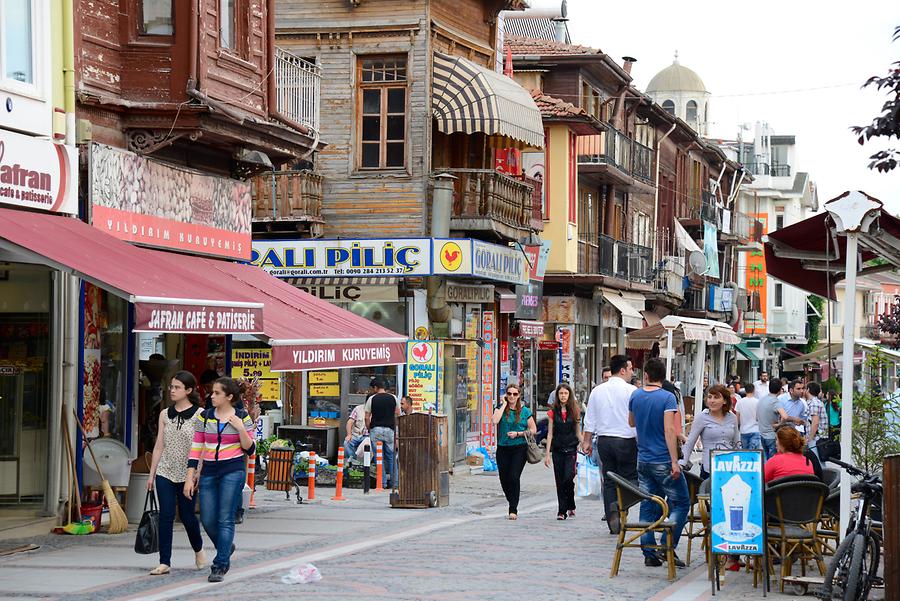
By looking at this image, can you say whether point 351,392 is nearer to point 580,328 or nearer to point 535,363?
point 535,363

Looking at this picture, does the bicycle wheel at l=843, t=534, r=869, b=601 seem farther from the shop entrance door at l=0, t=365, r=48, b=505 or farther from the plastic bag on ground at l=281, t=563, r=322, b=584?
the shop entrance door at l=0, t=365, r=48, b=505

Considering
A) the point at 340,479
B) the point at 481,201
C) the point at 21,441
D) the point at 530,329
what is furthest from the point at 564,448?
the point at 530,329

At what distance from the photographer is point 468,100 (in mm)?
25828

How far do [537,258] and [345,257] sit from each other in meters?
7.21

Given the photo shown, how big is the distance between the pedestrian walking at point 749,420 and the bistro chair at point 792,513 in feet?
31.3

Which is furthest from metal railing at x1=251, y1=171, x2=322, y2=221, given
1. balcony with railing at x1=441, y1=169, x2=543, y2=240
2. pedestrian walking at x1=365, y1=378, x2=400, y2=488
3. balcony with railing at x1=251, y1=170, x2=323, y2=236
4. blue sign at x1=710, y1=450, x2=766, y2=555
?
blue sign at x1=710, y1=450, x2=766, y2=555

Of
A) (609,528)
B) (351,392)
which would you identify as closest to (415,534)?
(609,528)

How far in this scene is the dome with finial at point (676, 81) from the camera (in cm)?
7462

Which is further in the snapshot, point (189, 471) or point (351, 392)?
point (351, 392)

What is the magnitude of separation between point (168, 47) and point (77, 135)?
1857mm

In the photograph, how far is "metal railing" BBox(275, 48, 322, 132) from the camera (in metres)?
22.5

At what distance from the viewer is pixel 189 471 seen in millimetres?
12266

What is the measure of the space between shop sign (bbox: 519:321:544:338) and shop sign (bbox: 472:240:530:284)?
415cm

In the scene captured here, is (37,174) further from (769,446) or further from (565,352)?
(565,352)
